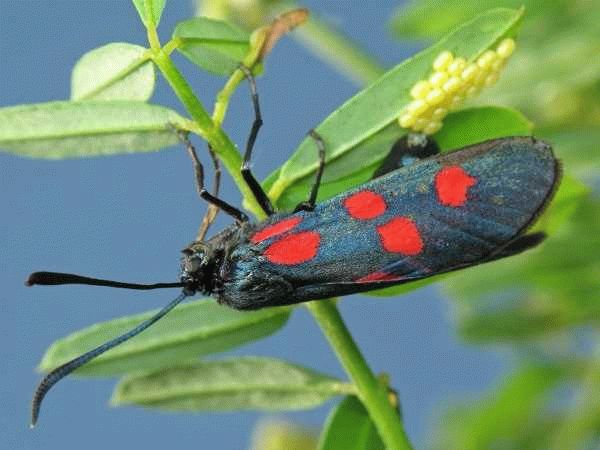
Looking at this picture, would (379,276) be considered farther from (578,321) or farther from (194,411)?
(578,321)

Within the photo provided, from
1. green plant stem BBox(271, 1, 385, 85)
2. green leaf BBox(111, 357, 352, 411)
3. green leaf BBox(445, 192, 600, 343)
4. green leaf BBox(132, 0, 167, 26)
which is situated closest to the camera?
green leaf BBox(132, 0, 167, 26)

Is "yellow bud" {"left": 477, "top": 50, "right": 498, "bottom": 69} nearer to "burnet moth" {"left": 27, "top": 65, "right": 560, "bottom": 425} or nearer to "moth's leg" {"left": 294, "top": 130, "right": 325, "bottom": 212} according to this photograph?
"burnet moth" {"left": 27, "top": 65, "right": 560, "bottom": 425}

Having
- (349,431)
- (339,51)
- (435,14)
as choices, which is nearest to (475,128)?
(349,431)

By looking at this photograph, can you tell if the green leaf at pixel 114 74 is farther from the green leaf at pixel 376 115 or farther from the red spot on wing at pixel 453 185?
the red spot on wing at pixel 453 185

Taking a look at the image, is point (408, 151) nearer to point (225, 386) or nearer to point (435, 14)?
point (225, 386)

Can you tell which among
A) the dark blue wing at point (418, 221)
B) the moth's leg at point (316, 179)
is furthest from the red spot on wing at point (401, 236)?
the moth's leg at point (316, 179)

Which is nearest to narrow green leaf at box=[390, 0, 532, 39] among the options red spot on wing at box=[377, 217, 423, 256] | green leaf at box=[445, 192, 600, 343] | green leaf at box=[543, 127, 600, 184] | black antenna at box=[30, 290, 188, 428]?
green leaf at box=[543, 127, 600, 184]
